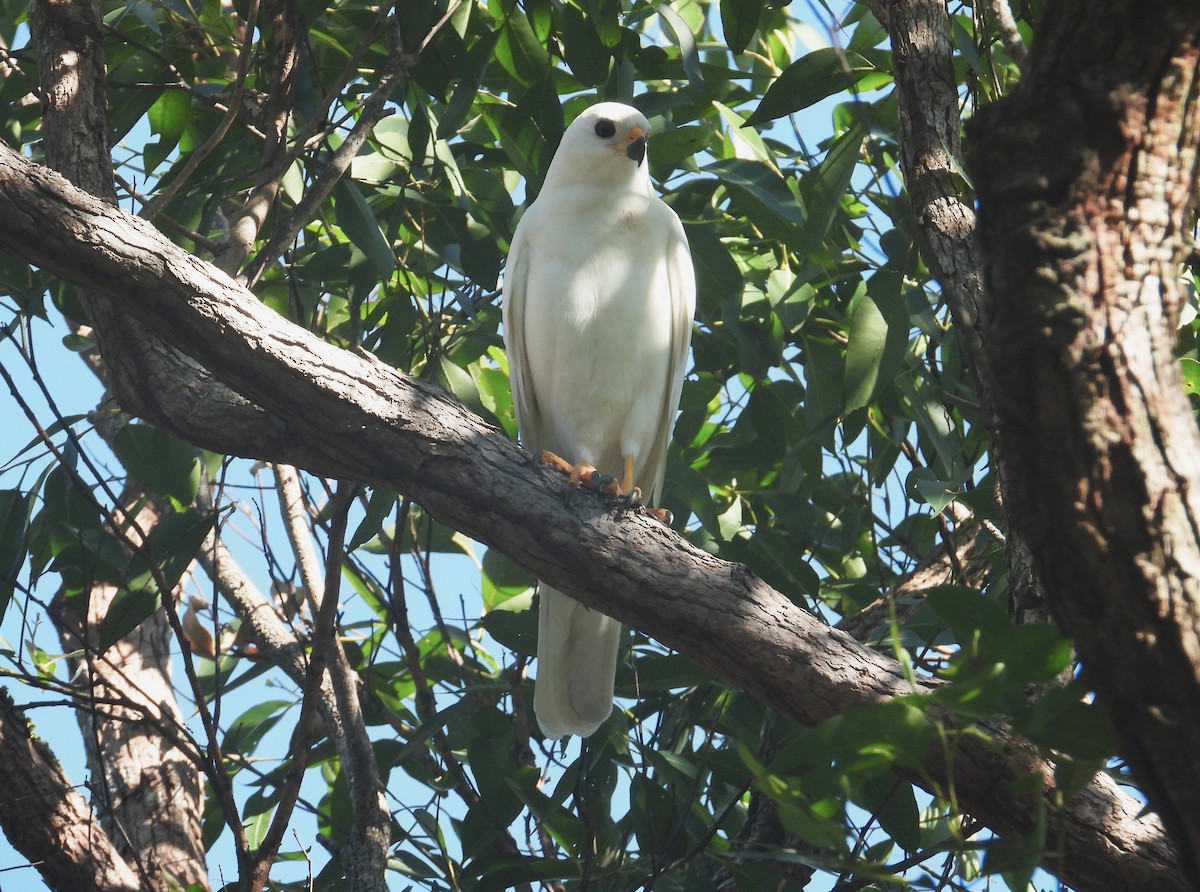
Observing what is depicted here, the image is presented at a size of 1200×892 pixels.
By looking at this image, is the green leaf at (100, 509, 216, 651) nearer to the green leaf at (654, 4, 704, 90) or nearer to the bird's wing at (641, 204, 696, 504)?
the bird's wing at (641, 204, 696, 504)

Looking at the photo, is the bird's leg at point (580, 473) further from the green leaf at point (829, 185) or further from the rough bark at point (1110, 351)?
the rough bark at point (1110, 351)

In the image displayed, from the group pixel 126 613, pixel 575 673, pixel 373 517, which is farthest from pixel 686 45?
pixel 126 613

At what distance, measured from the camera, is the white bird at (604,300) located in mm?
3174

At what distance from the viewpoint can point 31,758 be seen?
255cm

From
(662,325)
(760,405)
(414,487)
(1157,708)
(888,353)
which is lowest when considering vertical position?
(1157,708)

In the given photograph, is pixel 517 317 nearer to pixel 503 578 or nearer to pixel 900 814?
pixel 503 578

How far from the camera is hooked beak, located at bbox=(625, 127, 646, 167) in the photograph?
3.07 metres

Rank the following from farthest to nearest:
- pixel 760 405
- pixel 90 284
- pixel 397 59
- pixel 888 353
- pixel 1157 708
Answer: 1. pixel 760 405
2. pixel 397 59
3. pixel 888 353
4. pixel 90 284
5. pixel 1157 708

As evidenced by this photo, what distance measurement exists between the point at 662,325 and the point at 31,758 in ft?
6.06

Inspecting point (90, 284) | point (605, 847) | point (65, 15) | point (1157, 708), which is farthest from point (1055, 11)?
point (65, 15)

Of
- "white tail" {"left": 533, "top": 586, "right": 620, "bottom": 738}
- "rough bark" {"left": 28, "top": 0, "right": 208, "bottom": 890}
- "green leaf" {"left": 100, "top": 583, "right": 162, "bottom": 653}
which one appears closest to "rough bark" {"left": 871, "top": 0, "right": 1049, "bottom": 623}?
"white tail" {"left": 533, "top": 586, "right": 620, "bottom": 738}

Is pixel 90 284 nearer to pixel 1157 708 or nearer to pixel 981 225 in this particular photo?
pixel 981 225

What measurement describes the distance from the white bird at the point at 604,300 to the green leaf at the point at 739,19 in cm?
47

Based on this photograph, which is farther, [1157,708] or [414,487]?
[414,487]
